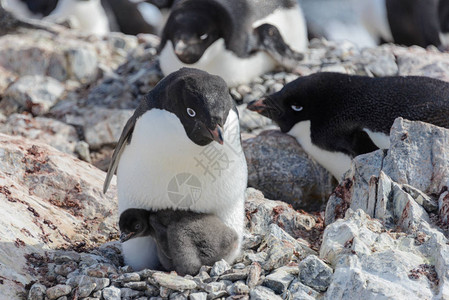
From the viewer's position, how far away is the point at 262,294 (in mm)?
3072

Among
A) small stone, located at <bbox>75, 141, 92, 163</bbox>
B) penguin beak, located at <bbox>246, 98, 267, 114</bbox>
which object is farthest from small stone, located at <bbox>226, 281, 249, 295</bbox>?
small stone, located at <bbox>75, 141, 92, 163</bbox>

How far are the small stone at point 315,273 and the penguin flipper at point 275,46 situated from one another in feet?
12.6

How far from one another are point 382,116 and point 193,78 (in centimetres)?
181

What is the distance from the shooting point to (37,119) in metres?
6.40

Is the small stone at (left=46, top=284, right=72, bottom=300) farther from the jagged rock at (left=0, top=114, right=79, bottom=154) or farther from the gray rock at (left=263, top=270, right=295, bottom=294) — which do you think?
the jagged rock at (left=0, top=114, right=79, bottom=154)

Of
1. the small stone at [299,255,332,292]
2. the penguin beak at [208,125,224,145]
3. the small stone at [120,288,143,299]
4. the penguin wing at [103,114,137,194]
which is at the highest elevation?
the penguin beak at [208,125,224,145]

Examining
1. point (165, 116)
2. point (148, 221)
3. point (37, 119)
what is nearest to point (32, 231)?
point (148, 221)

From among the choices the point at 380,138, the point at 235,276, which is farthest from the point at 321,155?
the point at 235,276

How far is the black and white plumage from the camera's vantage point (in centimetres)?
894

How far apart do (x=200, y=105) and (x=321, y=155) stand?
2006mm

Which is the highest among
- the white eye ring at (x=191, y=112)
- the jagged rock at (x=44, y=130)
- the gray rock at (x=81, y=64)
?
the white eye ring at (x=191, y=112)

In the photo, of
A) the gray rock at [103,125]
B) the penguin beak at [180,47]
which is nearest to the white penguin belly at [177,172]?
the gray rock at [103,125]

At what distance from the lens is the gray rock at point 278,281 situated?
3131 mm

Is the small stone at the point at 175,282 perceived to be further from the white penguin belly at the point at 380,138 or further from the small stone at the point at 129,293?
the white penguin belly at the point at 380,138
